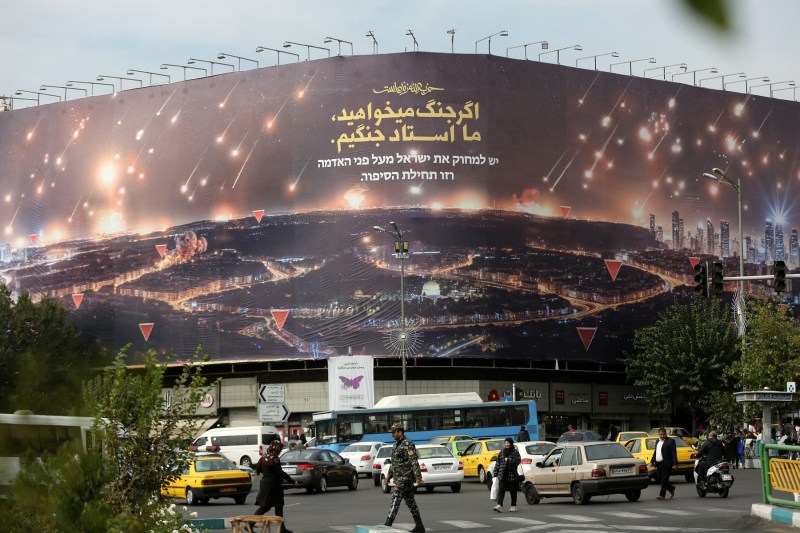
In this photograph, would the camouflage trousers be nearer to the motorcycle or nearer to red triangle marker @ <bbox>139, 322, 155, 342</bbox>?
the motorcycle

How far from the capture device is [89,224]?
7188 centimetres

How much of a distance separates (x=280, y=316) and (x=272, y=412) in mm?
19649

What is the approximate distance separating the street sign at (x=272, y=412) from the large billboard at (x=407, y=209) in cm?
1779

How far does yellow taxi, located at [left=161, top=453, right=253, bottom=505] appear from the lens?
3052 centimetres

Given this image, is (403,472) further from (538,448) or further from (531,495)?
(538,448)

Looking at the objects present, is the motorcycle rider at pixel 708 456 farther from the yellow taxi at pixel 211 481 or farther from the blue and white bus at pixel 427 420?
the blue and white bus at pixel 427 420

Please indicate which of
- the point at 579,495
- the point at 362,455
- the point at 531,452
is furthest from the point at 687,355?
the point at 579,495

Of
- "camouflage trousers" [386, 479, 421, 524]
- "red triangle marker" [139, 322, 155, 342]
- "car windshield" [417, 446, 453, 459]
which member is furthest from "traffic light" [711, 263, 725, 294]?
"red triangle marker" [139, 322, 155, 342]

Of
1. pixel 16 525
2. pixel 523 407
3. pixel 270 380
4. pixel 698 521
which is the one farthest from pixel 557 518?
pixel 270 380

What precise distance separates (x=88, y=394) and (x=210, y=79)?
6738 cm

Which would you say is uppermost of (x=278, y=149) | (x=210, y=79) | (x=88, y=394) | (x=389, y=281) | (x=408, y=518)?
(x=210, y=79)

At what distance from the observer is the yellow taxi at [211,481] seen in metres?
30.5

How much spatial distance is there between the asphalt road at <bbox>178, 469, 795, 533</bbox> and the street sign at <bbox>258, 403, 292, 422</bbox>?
1264 centimetres

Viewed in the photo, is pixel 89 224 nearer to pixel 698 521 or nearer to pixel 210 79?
pixel 210 79
